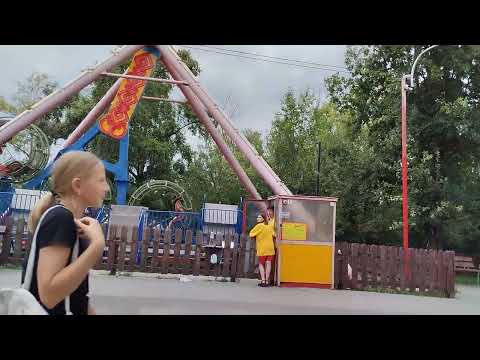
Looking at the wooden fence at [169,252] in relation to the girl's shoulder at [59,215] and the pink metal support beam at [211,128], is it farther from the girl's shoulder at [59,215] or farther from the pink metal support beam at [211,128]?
the girl's shoulder at [59,215]

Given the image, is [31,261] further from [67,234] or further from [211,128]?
[211,128]

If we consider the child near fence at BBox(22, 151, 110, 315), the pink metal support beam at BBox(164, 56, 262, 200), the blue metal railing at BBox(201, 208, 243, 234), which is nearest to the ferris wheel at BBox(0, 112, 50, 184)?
the pink metal support beam at BBox(164, 56, 262, 200)

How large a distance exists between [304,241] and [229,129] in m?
4.68

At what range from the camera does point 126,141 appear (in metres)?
17.2

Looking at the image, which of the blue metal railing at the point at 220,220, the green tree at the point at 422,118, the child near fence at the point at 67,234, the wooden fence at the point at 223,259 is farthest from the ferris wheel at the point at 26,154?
the child near fence at the point at 67,234

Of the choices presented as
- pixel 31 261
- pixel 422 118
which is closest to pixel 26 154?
pixel 422 118

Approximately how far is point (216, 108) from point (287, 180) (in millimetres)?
13839

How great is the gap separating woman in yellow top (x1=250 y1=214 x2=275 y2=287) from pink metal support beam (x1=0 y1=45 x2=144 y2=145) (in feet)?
20.8

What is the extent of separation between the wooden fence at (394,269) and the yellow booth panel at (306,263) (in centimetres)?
63

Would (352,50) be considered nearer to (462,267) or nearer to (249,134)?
(462,267)

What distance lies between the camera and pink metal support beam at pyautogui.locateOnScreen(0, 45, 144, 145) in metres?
14.0

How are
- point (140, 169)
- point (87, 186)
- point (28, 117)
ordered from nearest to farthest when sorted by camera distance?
point (87, 186)
point (28, 117)
point (140, 169)

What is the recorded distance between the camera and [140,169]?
34062mm
